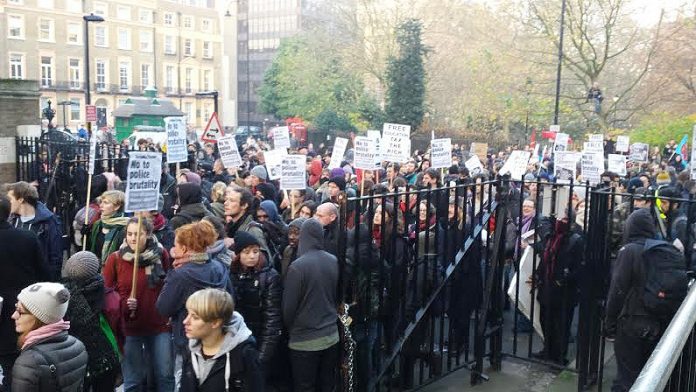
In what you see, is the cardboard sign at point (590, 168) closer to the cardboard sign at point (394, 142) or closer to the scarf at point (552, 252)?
the cardboard sign at point (394, 142)

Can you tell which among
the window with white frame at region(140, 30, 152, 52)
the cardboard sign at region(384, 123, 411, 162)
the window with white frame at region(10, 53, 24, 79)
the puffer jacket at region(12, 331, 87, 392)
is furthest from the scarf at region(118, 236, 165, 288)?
the window with white frame at region(140, 30, 152, 52)

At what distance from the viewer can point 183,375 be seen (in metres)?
4.09

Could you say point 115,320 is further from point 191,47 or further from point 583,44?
point 191,47

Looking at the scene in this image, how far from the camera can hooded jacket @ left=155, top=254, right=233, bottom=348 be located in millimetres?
4855

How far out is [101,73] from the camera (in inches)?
2876

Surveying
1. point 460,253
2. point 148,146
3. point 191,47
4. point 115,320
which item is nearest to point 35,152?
point 148,146

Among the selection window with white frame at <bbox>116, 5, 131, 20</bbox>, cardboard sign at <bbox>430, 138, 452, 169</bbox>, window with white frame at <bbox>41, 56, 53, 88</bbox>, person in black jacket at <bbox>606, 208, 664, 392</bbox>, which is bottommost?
person in black jacket at <bbox>606, 208, 664, 392</bbox>

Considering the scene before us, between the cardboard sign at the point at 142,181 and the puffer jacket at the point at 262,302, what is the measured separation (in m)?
1.30

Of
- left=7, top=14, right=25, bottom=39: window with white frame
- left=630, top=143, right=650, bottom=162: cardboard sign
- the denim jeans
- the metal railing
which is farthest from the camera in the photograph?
left=7, top=14, right=25, bottom=39: window with white frame

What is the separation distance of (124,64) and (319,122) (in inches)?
1505

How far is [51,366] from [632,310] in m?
4.45

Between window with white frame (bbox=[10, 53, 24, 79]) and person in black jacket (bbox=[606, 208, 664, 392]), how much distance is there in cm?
6937

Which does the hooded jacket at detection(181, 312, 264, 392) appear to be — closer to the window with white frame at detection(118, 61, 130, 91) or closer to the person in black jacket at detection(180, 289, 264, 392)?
the person in black jacket at detection(180, 289, 264, 392)

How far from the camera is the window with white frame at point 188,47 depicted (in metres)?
81.2
